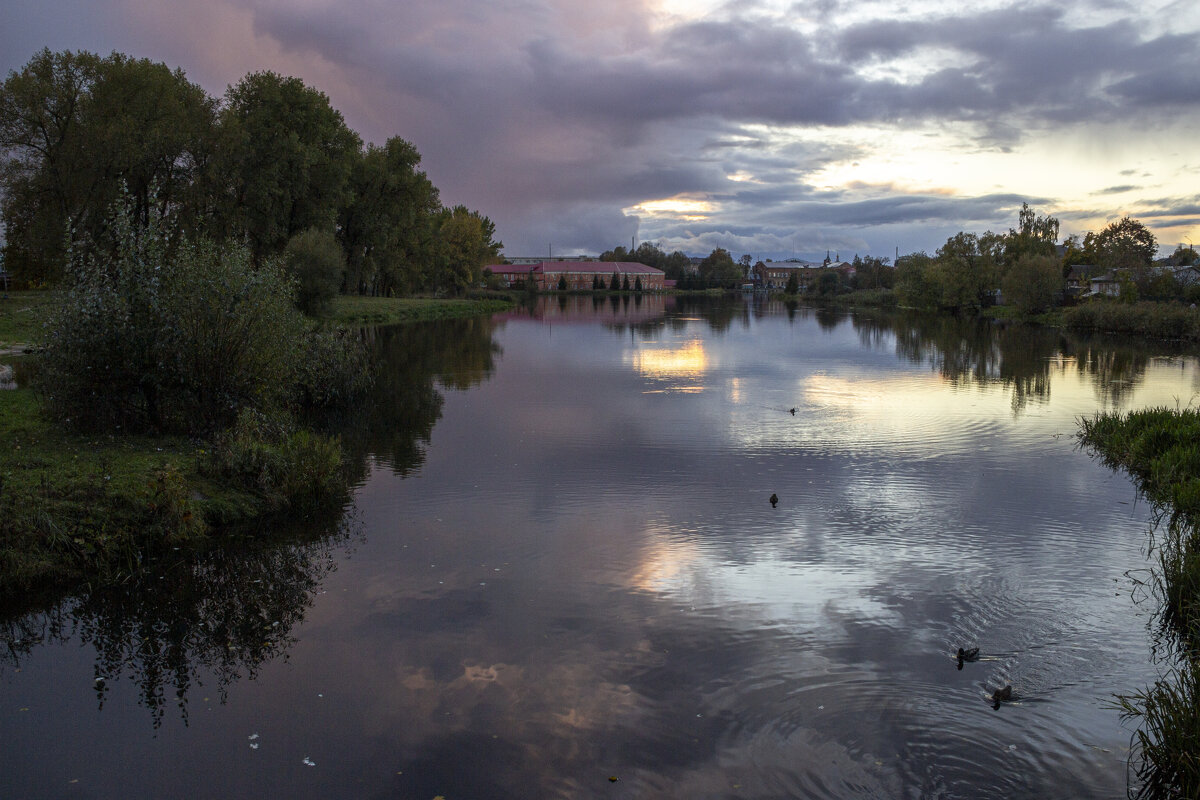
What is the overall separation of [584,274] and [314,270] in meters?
125

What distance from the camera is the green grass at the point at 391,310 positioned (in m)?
49.2

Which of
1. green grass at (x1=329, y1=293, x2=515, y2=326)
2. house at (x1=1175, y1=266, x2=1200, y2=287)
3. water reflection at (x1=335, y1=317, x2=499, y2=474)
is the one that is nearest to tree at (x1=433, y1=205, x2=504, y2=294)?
green grass at (x1=329, y1=293, x2=515, y2=326)

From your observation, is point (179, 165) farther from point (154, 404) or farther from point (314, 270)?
point (154, 404)

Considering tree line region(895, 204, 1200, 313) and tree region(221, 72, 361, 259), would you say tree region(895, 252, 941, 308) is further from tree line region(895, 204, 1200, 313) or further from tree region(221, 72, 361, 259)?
tree region(221, 72, 361, 259)

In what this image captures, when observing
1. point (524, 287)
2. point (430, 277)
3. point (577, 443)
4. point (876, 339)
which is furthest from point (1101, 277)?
point (524, 287)

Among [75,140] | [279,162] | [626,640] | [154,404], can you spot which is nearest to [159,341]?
[154,404]

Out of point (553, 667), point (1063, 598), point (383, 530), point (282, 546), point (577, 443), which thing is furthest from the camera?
point (577, 443)

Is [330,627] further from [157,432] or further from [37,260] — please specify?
[37,260]

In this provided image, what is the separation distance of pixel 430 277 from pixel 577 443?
70283 mm

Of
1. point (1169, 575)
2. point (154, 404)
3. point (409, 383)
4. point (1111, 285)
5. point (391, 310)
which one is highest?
point (1111, 285)

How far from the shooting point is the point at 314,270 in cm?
4112

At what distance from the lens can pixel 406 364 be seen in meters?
32.9

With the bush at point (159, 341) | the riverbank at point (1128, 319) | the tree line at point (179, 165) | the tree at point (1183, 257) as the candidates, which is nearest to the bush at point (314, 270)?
the tree line at point (179, 165)

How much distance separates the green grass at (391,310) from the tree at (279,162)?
574cm
